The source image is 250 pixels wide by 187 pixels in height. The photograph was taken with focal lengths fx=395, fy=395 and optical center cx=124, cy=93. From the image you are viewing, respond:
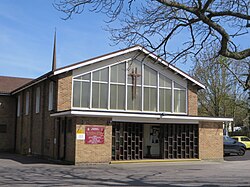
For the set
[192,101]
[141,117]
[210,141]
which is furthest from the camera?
[192,101]

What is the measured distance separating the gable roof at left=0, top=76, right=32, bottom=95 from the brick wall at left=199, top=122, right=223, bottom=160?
1681 centimetres

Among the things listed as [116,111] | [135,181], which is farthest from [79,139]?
[135,181]

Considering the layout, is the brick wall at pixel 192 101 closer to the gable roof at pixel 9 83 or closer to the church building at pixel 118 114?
the church building at pixel 118 114

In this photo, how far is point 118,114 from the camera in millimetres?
21516

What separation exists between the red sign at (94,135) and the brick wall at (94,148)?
180 mm

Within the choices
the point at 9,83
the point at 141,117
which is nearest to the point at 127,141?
the point at 141,117

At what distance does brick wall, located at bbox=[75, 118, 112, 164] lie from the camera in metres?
20.8

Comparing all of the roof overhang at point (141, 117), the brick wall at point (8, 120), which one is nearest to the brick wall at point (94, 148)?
the roof overhang at point (141, 117)

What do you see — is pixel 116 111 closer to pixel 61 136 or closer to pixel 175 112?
pixel 61 136

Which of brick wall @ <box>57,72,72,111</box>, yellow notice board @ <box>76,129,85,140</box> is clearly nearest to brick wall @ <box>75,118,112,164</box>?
yellow notice board @ <box>76,129,85,140</box>

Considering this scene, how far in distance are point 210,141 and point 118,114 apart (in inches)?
283

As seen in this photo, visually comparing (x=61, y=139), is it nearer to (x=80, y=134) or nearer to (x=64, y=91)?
(x=80, y=134)

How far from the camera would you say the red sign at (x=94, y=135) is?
830 inches

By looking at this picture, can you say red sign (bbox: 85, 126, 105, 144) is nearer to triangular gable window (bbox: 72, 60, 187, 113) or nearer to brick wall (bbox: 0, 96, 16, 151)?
triangular gable window (bbox: 72, 60, 187, 113)
